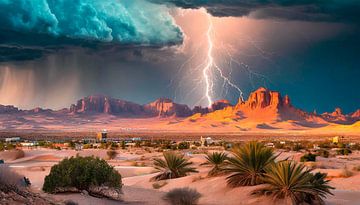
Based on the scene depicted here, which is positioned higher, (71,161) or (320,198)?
(71,161)

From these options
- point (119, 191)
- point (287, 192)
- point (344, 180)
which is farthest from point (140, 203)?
point (344, 180)

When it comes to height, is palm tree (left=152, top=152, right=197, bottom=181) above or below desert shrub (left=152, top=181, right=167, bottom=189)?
above

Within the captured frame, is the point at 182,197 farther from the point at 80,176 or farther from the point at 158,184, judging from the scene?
the point at 158,184

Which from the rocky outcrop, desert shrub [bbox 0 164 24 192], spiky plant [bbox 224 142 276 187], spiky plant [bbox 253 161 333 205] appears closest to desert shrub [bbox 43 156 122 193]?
the rocky outcrop

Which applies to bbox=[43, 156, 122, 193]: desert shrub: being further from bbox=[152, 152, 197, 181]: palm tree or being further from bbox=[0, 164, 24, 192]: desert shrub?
bbox=[152, 152, 197, 181]: palm tree

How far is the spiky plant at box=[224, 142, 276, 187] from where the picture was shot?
2042 cm

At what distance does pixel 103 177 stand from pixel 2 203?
6.97 metres

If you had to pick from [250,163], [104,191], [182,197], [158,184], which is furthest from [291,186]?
[158,184]

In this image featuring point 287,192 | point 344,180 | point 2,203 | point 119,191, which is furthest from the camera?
point 344,180

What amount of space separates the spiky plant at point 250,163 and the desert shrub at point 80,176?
15.3 ft

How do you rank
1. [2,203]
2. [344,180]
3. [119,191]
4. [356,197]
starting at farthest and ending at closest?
[344,180] < [356,197] < [119,191] < [2,203]

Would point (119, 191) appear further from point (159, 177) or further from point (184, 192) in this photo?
point (159, 177)

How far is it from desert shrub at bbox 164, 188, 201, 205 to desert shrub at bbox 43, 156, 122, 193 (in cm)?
189

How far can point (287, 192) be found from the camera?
59.6ft
